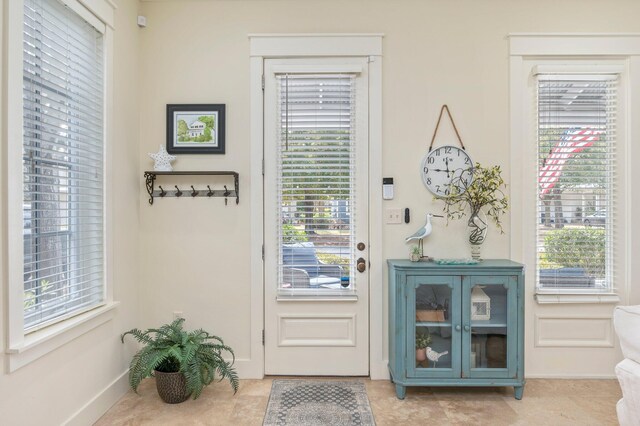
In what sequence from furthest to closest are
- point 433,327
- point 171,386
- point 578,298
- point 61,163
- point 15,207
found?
point 578,298, point 433,327, point 171,386, point 61,163, point 15,207

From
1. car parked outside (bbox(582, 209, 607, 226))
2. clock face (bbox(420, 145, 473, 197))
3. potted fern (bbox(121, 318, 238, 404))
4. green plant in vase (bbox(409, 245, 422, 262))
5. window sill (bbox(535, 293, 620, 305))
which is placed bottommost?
potted fern (bbox(121, 318, 238, 404))

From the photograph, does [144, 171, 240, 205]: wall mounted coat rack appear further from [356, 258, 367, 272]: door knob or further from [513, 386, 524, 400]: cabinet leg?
[513, 386, 524, 400]: cabinet leg

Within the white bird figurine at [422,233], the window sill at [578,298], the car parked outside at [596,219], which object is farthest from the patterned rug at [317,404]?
the car parked outside at [596,219]

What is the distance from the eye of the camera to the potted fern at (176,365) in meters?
2.26

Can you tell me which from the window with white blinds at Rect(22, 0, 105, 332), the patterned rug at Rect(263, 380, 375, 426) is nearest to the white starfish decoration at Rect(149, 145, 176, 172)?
the window with white blinds at Rect(22, 0, 105, 332)

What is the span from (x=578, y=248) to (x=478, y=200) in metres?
0.87

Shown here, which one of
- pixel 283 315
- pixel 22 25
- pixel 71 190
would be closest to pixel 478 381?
pixel 283 315

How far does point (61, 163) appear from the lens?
198 centimetres

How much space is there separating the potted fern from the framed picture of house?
48.7 inches

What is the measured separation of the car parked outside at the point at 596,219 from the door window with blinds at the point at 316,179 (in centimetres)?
172

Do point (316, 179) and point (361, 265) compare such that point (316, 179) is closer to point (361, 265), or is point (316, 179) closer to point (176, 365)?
point (361, 265)

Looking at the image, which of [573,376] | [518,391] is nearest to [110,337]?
[518,391]

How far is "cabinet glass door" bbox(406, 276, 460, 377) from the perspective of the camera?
2.41 m

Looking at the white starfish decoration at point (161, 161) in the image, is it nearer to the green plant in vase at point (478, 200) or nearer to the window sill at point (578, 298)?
the green plant in vase at point (478, 200)
